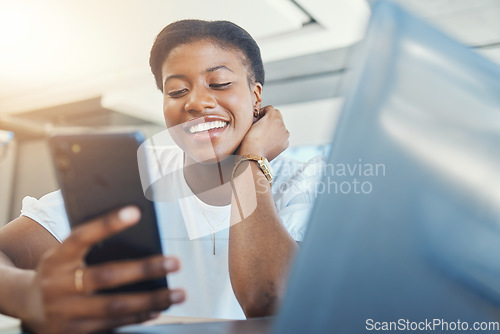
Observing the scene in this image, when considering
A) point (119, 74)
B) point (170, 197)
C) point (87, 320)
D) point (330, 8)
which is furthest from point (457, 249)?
point (119, 74)

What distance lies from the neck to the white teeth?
70 mm

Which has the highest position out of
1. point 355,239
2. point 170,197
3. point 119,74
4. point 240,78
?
point 355,239

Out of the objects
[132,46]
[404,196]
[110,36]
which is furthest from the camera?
[132,46]

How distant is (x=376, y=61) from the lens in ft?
0.59

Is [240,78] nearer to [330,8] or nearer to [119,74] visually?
[330,8]

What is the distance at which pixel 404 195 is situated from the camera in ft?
0.62

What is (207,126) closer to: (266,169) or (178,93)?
(178,93)

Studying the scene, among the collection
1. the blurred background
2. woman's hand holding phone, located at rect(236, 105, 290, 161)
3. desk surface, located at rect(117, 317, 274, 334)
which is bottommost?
the blurred background

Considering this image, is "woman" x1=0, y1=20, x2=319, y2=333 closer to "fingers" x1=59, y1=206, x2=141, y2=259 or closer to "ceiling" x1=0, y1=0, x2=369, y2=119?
"fingers" x1=59, y1=206, x2=141, y2=259

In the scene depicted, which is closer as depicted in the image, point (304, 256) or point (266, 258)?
point (304, 256)

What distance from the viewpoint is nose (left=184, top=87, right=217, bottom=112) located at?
665 mm

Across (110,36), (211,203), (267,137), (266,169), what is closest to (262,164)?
(266,169)

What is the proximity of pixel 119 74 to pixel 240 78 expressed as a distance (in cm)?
208

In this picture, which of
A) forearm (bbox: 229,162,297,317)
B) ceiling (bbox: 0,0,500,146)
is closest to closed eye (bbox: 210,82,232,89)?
forearm (bbox: 229,162,297,317)
